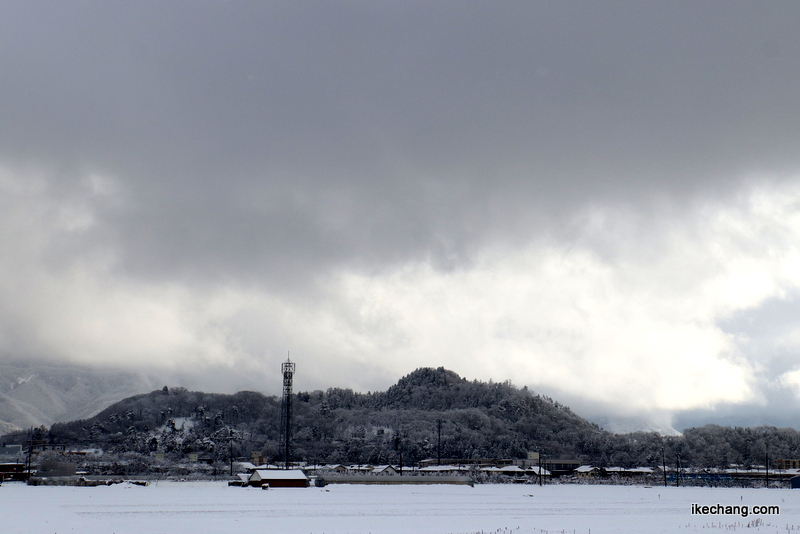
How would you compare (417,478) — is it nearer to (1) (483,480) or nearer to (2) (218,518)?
(1) (483,480)

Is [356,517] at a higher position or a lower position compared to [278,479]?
A: higher

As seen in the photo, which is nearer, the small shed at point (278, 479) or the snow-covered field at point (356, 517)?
the snow-covered field at point (356, 517)

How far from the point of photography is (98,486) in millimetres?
100438

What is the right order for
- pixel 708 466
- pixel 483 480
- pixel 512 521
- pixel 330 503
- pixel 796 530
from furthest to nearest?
pixel 708 466 → pixel 483 480 → pixel 330 503 → pixel 512 521 → pixel 796 530

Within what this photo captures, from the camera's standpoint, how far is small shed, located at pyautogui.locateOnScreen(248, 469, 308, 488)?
10788 centimetres

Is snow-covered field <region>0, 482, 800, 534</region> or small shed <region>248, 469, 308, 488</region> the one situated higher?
snow-covered field <region>0, 482, 800, 534</region>

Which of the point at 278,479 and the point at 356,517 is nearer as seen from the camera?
the point at 356,517

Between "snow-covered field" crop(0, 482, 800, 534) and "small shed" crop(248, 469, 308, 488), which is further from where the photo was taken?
"small shed" crop(248, 469, 308, 488)

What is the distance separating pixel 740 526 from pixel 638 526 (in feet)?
19.5

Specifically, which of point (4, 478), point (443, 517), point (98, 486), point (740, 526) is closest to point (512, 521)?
point (443, 517)

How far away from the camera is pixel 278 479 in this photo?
109 meters

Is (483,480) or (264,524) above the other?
(264,524)

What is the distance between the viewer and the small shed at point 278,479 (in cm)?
10788

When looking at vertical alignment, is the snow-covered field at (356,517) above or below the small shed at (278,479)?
above
